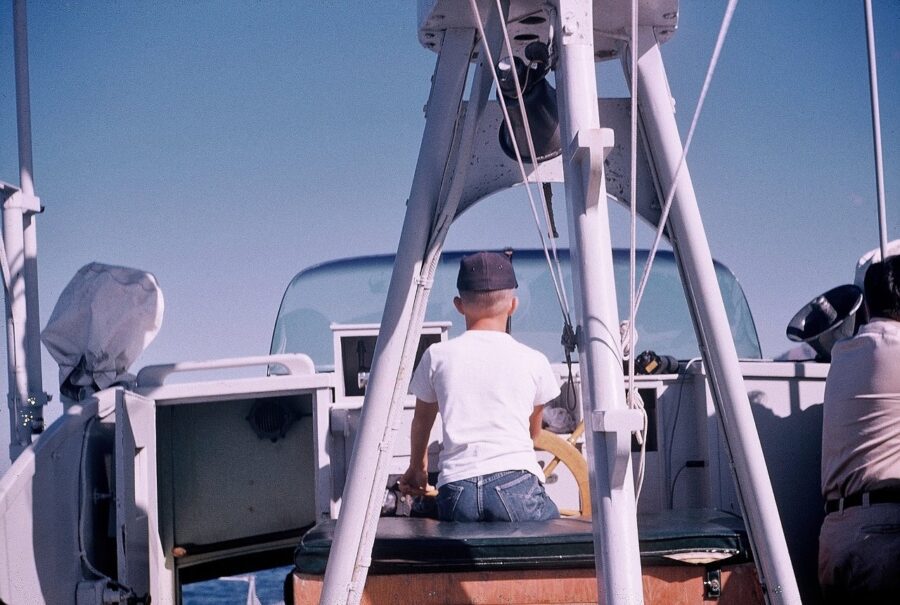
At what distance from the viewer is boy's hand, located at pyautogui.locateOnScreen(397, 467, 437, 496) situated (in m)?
3.08

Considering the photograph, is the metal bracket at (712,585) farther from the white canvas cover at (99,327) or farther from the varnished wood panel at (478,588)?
the white canvas cover at (99,327)

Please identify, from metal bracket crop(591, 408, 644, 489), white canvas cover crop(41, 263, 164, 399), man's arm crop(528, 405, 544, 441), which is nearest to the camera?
metal bracket crop(591, 408, 644, 489)

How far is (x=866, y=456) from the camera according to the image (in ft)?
9.15

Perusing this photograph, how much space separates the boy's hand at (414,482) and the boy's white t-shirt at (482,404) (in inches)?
7.2

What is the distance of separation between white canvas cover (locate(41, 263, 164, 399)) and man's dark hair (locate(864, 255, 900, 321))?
2.99m

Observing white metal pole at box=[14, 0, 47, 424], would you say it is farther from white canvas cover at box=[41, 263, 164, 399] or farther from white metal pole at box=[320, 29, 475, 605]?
white metal pole at box=[320, 29, 475, 605]

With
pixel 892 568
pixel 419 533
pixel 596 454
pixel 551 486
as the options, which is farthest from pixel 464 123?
pixel 551 486

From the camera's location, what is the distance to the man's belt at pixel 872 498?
270cm

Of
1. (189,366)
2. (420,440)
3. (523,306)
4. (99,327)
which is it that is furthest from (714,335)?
(523,306)

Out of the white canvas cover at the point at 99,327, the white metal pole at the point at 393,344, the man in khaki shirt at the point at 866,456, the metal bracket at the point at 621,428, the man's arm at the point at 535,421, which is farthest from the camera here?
the white canvas cover at the point at 99,327

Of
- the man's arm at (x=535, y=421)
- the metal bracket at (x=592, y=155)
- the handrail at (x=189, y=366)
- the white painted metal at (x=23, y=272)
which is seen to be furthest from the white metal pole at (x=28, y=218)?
the metal bracket at (x=592, y=155)

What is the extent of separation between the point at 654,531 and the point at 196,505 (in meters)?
3.12

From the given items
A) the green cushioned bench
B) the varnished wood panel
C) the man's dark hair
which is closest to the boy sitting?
the green cushioned bench

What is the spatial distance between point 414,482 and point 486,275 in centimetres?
79
